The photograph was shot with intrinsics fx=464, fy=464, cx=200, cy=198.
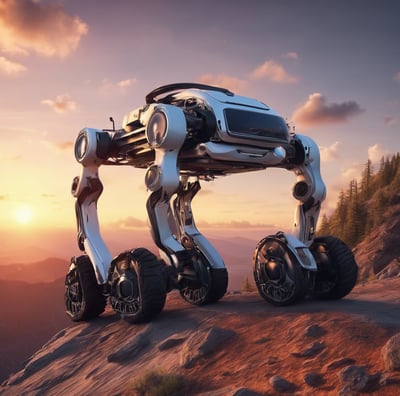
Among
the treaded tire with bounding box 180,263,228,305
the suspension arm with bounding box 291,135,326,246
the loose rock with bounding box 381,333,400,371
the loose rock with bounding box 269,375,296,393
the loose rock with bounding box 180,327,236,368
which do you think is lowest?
the loose rock with bounding box 269,375,296,393

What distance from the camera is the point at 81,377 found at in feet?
23.2

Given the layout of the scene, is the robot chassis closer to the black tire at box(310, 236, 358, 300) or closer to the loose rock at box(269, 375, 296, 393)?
the black tire at box(310, 236, 358, 300)

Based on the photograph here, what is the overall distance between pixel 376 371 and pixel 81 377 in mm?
4407

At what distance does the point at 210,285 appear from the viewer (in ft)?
29.3

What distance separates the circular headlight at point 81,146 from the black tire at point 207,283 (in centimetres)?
327

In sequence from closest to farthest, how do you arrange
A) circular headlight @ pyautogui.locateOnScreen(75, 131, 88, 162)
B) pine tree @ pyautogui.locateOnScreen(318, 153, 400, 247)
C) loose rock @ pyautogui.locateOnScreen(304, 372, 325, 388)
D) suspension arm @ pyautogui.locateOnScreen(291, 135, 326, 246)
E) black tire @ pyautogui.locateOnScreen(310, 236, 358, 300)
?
loose rock @ pyautogui.locateOnScreen(304, 372, 325, 388) < black tire @ pyautogui.locateOnScreen(310, 236, 358, 300) < suspension arm @ pyautogui.locateOnScreen(291, 135, 326, 246) < circular headlight @ pyautogui.locateOnScreen(75, 131, 88, 162) < pine tree @ pyautogui.locateOnScreen(318, 153, 400, 247)

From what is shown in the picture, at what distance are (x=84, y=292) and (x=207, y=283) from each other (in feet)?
8.45

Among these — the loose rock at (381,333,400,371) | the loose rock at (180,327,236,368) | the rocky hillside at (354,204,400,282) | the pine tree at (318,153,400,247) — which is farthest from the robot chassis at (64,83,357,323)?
the pine tree at (318,153,400,247)

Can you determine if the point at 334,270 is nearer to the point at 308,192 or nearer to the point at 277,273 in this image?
the point at 277,273

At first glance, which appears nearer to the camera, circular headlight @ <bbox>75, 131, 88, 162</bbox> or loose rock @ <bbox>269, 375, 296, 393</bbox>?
loose rock @ <bbox>269, 375, 296, 393</bbox>

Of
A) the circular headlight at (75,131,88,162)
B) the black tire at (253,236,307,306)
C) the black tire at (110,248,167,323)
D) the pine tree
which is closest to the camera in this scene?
the black tire at (253,236,307,306)

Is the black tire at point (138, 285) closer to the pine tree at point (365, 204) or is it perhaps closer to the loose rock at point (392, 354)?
the loose rock at point (392, 354)

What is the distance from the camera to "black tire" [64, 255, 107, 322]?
950cm

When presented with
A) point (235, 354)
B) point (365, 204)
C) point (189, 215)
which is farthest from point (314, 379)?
point (365, 204)
